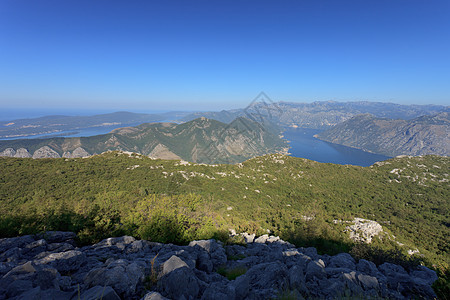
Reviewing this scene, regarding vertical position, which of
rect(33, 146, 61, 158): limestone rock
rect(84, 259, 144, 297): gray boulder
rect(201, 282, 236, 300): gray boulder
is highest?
rect(84, 259, 144, 297): gray boulder

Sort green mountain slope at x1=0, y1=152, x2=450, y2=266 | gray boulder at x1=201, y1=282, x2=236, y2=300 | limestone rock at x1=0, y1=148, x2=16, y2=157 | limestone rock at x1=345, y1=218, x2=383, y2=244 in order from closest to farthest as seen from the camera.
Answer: gray boulder at x1=201, y1=282, x2=236, y2=300
green mountain slope at x1=0, y1=152, x2=450, y2=266
limestone rock at x1=345, y1=218, x2=383, y2=244
limestone rock at x1=0, y1=148, x2=16, y2=157

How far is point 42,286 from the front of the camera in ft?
15.2

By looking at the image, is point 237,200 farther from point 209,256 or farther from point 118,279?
point 118,279

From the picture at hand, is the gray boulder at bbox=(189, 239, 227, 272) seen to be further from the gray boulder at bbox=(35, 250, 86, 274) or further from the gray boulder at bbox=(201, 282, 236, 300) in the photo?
the gray boulder at bbox=(35, 250, 86, 274)

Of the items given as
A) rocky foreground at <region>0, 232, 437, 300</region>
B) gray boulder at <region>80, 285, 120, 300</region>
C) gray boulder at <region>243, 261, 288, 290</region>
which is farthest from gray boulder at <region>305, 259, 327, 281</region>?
gray boulder at <region>80, 285, 120, 300</region>

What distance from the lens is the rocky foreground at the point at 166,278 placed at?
15.5 ft

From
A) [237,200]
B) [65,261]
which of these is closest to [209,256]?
[65,261]

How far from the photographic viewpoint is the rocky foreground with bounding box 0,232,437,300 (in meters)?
4.72

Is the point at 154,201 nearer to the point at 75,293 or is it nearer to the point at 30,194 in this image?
the point at 75,293

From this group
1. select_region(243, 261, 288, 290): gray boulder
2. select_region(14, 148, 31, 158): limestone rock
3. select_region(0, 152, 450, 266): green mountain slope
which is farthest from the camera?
select_region(14, 148, 31, 158): limestone rock

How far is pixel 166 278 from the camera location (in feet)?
17.7

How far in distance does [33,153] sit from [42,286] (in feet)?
723

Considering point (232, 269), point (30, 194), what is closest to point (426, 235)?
point (232, 269)

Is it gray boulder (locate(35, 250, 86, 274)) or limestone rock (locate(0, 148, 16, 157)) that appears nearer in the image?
gray boulder (locate(35, 250, 86, 274))
